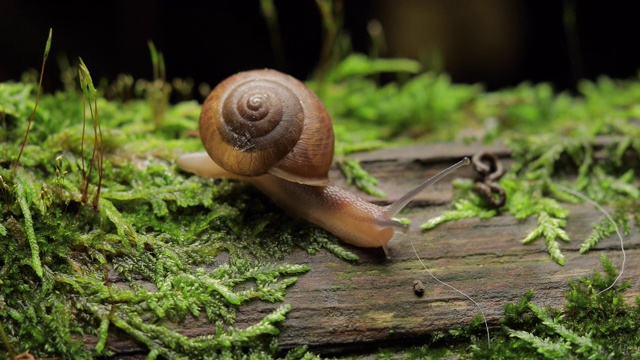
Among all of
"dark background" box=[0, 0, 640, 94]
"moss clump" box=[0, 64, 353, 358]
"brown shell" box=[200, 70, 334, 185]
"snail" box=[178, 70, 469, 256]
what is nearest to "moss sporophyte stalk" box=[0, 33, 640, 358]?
"moss clump" box=[0, 64, 353, 358]

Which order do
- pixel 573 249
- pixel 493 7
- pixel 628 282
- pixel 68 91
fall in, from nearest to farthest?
pixel 628 282 < pixel 573 249 < pixel 68 91 < pixel 493 7

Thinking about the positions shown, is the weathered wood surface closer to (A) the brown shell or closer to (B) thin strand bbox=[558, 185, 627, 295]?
(B) thin strand bbox=[558, 185, 627, 295]

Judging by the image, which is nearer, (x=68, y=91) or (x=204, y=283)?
(x=204, y=283)

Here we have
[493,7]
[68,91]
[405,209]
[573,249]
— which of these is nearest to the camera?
[573,249]

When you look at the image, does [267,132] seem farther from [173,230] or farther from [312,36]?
[312,36]

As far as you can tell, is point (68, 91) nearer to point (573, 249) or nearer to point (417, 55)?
point (573, 249)

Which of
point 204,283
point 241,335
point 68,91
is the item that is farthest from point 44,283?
point 68,91

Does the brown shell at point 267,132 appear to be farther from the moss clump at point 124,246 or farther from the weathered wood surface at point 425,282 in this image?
the weathered wood surface at point 425,282
